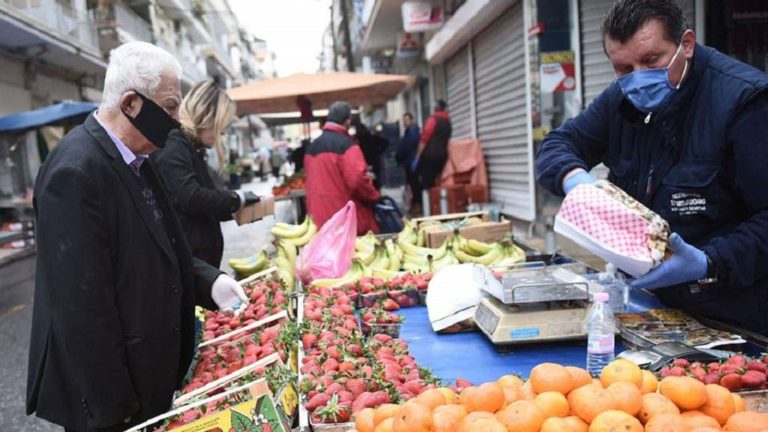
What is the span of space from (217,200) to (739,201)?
2.80m

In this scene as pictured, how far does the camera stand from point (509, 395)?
5.41 feet

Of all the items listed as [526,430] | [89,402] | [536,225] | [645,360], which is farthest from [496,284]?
[536,225]

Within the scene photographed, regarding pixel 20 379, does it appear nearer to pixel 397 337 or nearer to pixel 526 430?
pixel 397 337

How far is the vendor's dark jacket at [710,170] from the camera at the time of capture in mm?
2053

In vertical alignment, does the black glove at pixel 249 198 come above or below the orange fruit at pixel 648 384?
above

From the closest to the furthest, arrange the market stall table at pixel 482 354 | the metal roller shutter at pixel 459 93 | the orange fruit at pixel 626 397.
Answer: the orange fruit at pixel 626 397
the market stall table at pixel 482 354
the metal roller shutter at pixel 459 93

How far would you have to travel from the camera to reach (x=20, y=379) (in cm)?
530

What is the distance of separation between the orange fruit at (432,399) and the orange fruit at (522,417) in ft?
0.69

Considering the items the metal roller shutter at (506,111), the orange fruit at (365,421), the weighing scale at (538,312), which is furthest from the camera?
the metal roller shutter at (506,111)

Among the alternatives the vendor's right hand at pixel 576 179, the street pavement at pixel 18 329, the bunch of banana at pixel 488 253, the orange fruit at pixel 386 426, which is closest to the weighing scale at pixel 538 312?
the vendor's right hand at pixel 576 179

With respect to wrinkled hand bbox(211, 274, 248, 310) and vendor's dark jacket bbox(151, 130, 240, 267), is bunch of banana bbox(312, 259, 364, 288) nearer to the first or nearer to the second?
vendor's dark jacket bbox(151, 130, 240, 267)

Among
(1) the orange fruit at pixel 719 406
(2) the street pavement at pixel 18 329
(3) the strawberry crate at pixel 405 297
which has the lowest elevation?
(2) the street pavement at pixel 18 329

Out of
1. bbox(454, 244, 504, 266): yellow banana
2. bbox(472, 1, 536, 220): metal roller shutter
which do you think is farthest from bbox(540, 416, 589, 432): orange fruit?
bbox(472, 1, 536, 220): metal roller shutter

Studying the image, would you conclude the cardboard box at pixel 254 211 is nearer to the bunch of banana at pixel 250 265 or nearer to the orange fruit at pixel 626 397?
the bunch of banana at pixel 250 265
